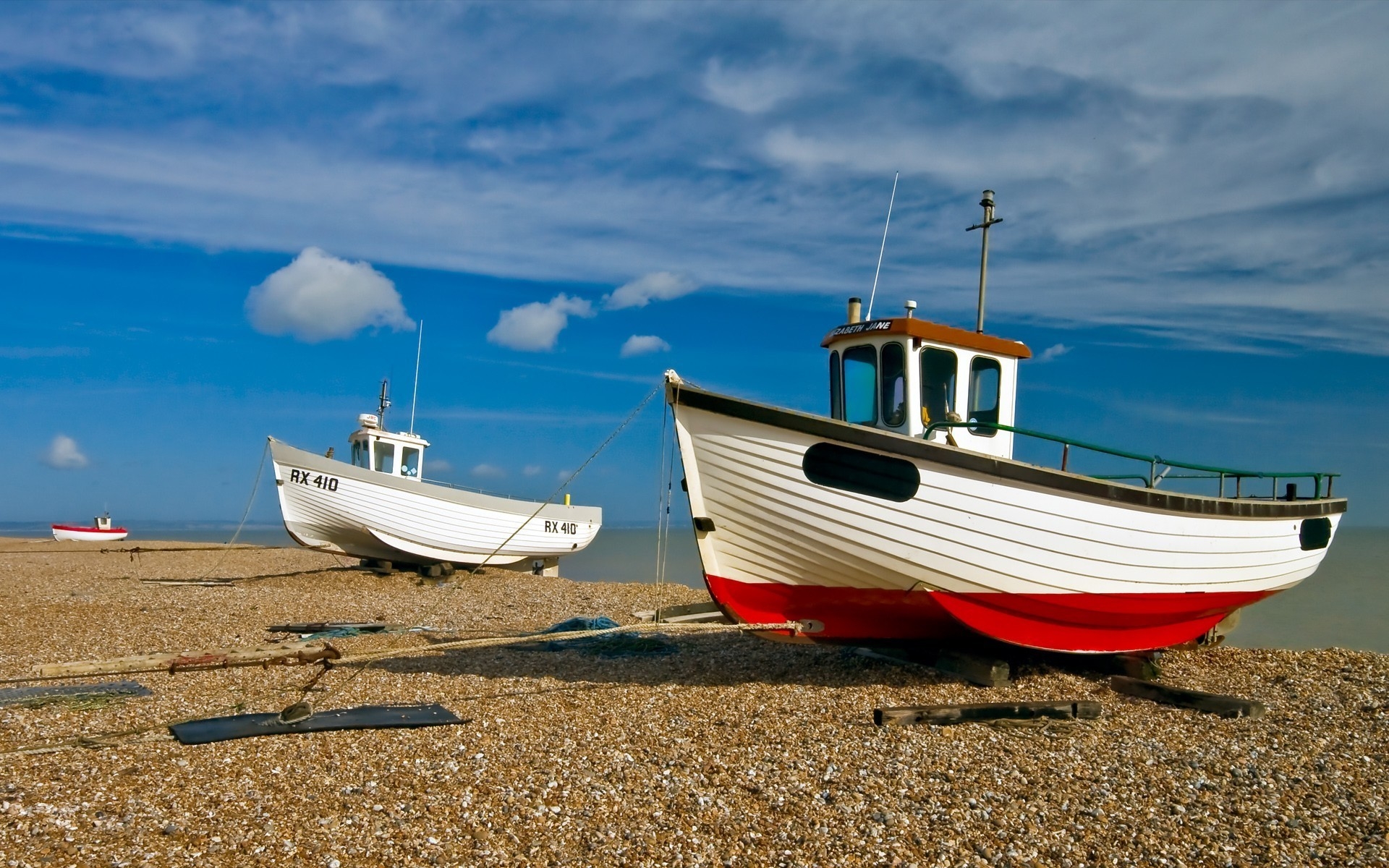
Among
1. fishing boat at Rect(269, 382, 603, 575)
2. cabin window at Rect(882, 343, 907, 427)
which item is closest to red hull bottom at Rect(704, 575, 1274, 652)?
cabin window at Rect(882, 343, 907, 427)

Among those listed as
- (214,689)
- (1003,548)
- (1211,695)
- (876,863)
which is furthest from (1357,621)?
(214,689)

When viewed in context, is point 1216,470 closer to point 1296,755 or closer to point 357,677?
point 1296,755

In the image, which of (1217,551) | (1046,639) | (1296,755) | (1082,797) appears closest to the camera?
(1082,797)

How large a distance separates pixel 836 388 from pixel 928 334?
3.50 ft

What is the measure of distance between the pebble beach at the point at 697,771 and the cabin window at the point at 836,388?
2.57m

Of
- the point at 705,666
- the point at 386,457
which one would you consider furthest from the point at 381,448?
the point at 705,666

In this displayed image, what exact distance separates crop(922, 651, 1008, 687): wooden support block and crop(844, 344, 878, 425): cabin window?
230 cm

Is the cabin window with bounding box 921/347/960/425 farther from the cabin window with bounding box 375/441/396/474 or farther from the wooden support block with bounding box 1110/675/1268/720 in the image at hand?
the cabin window with bounding box 375/441/396/474

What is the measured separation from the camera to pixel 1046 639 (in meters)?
7.91

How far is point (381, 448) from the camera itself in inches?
757

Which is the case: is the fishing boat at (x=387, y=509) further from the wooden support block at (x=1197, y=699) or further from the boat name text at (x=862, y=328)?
the wooden support block at (x=1197, y=699)

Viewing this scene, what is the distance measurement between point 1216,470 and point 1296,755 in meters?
3.40

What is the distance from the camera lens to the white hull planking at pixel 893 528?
282 inches

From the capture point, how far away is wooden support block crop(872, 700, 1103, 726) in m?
6.43
